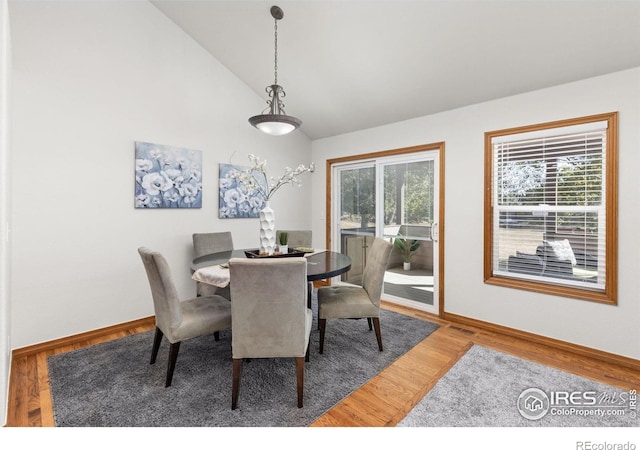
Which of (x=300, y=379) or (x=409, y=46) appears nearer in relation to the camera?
(x=300, y=379)

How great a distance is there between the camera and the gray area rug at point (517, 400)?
5.71 ft

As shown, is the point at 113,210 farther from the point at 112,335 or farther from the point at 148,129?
the point at 112,335

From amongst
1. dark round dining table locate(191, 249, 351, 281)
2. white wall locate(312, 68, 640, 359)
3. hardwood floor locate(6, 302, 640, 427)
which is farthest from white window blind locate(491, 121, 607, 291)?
dark round dining table locate(191, 249, 351, 281)

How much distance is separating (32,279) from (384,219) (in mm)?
3696

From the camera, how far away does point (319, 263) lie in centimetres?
246

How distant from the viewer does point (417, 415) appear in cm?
178

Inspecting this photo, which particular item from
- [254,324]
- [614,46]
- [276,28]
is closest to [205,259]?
[254,324]

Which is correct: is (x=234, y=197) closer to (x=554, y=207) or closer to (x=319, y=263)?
(x=319, y=263)

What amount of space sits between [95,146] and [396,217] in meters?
3.37

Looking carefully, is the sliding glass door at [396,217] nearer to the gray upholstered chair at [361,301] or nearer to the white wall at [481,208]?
the white wall at [481,208]

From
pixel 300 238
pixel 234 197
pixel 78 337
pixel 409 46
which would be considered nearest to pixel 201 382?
pixel 78 337

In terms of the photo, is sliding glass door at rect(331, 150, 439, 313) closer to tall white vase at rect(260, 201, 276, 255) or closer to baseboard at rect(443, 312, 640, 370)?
baseboard at rect(443, 312, 640, 370)

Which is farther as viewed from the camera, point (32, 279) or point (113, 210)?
point (113, 210)

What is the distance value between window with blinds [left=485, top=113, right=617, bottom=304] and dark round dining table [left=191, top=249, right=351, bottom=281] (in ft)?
5.35
